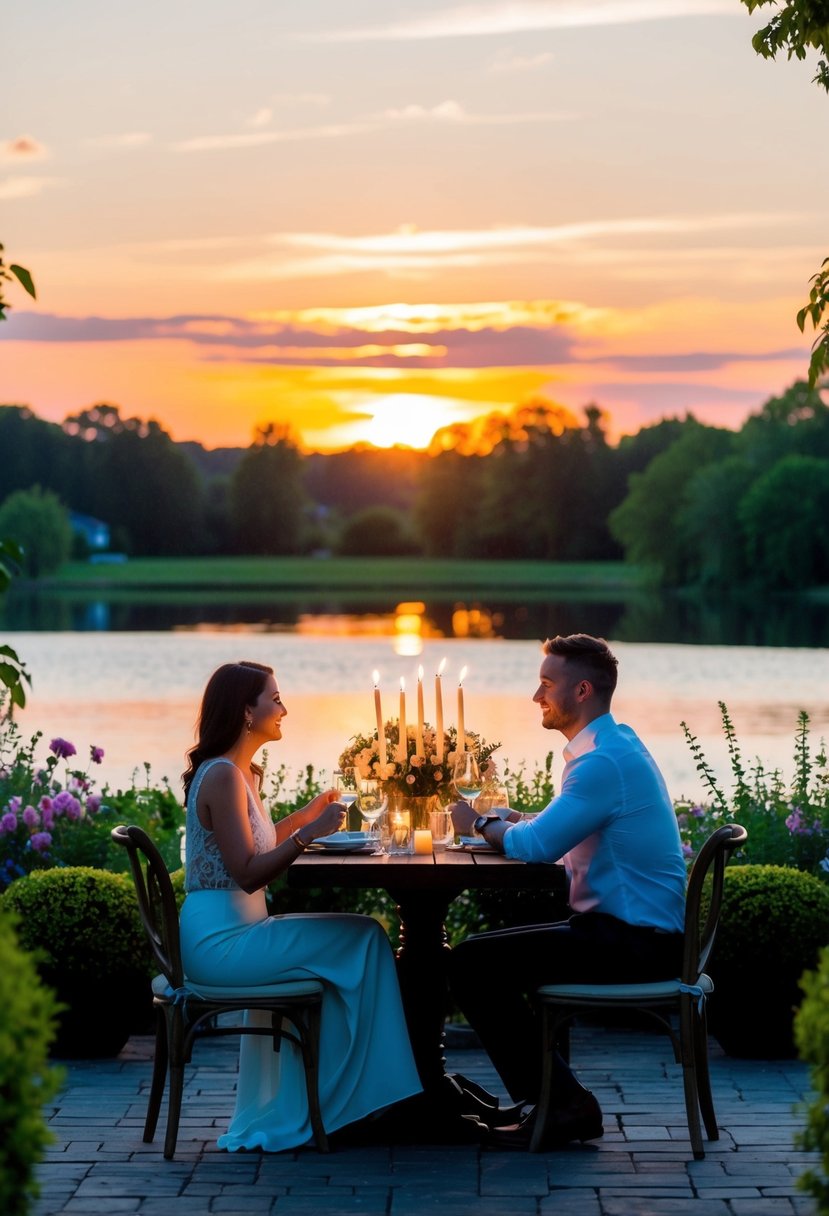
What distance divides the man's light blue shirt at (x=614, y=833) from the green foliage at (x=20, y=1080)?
228cm

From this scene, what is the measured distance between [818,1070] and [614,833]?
2.06 meters

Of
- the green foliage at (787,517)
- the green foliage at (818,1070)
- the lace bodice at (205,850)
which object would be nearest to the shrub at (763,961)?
the lace bodice at (205,850)

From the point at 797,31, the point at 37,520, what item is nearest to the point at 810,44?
the point at 797,31

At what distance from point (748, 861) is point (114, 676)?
27704mm

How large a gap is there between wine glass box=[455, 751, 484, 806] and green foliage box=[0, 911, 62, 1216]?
255cm

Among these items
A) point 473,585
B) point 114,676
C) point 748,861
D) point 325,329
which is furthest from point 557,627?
point 748,861

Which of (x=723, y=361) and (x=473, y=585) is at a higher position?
(x=723, y=361)

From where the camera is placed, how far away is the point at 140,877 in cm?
555

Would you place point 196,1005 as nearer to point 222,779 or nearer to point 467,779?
point 222,779

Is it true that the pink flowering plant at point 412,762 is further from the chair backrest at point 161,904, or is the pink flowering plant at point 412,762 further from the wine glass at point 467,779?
the chair backrest at point 161,904

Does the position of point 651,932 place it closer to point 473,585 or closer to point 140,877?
point 140,877

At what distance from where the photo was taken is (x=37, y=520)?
239 ft

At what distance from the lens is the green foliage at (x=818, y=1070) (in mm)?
3334

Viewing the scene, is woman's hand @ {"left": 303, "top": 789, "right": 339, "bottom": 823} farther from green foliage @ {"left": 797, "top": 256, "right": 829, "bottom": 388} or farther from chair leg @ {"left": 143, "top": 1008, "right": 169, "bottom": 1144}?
green foliage @ {"left": 797, "top": 256, "right": 829, "bottom": 388}
